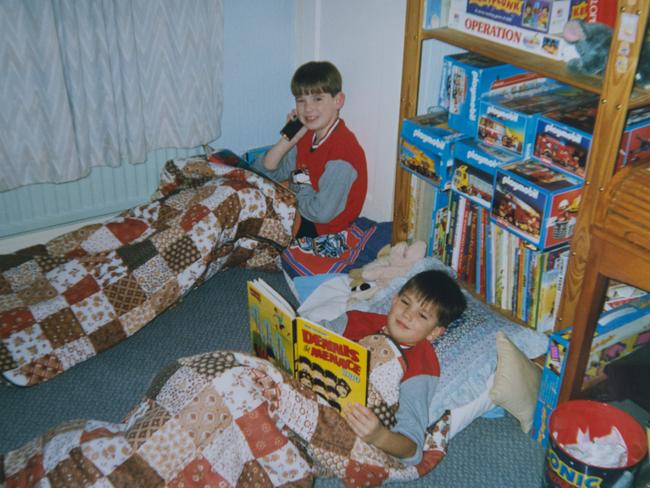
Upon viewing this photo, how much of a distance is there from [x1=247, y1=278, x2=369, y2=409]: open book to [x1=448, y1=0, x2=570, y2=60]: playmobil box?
0.82m

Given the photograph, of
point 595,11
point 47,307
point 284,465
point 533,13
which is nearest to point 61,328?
point 47,307

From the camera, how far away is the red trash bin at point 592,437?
1.38 m

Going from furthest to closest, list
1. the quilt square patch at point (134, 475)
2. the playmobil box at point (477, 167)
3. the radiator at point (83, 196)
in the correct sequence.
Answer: the radiator at point (83, 196), the playmobil box at point (477, 167), the quilt square patch at point (134, 475)

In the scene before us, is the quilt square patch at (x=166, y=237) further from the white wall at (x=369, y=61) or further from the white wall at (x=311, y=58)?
the white wall at (x=369, y=61)

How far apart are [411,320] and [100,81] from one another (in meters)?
1.39

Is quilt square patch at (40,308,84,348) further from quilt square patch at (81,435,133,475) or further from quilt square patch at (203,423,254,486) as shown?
quilt square patch at (203,423,254,486)

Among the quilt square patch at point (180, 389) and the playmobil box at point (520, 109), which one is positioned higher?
the playmobil box at point (520, 109)

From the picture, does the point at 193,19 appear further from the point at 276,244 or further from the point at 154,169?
the point at 276,244

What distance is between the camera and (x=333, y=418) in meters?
1.49

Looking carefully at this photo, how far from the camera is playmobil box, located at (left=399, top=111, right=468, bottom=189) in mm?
1836

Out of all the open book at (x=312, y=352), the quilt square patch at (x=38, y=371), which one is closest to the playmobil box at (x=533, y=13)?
the open book at (x=312, y=352)

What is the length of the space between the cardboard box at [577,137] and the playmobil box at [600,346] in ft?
1.24

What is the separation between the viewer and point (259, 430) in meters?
1.38

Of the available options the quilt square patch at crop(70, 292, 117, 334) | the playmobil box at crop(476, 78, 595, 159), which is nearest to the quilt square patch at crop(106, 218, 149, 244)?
the quilt square patch at crop(70, 292, 117, 334)
